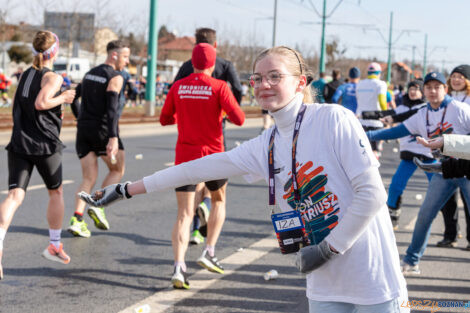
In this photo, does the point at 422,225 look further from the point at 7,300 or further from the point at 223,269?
the point at 7,300

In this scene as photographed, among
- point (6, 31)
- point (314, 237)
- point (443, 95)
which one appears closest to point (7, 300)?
point (314, 237)

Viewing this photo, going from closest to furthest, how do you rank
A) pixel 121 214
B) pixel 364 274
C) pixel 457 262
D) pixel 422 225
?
pixel 364 274
pixel 422 225
pixel 457 262
pixel 121 214

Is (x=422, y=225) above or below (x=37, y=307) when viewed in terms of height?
above

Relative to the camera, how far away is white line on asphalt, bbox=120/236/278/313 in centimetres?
458

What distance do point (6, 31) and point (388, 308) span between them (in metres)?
29.0

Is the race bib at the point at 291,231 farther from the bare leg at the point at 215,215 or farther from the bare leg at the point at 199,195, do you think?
the bare leg at the point at 199,195

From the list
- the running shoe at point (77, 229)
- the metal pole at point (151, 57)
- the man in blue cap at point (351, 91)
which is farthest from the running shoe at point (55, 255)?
the metal pole at point (151, 57)

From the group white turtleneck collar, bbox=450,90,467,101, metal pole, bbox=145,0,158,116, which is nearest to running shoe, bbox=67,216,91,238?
white turtleneck collar, bbox=450,90,467,101

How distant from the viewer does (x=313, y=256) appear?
8.21 feet

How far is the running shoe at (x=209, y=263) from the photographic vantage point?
5.44 metres

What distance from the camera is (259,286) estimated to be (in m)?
5.21

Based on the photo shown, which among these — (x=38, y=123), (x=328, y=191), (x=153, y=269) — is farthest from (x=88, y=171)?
(x=328, y=191)

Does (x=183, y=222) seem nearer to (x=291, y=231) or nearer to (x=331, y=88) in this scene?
(x=291, y=231)

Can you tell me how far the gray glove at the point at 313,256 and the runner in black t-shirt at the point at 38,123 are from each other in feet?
11.0
